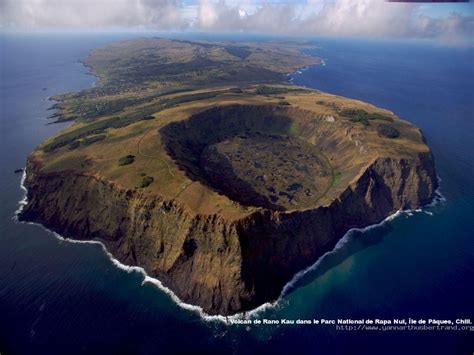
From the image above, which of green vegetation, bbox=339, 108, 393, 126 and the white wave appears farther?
green vegetation, bbox=339, 108, 393, 126

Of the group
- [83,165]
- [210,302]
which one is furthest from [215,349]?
[83,165]

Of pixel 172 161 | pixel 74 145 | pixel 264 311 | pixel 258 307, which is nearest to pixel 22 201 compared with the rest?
pixel 74 145

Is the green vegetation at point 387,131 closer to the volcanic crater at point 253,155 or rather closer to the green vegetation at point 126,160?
the volcanic crater at point 253,155

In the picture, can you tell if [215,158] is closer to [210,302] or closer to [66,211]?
[66,211]

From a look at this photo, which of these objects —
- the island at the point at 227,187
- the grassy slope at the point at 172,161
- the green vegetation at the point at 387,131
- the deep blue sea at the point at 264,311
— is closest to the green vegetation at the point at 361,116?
the island at the point at 227,187

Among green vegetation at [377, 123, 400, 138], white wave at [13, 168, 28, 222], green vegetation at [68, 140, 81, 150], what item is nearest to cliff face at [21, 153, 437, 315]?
white wave at [13, 168, 28, 222]

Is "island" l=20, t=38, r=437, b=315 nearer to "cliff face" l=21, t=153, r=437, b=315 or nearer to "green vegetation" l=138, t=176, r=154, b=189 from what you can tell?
"cliff face" l=21, t=153, r=437, b=315
